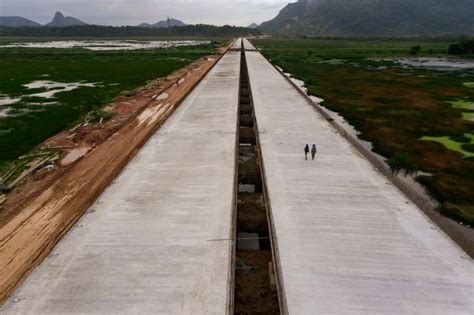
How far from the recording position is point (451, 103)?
1387 inches

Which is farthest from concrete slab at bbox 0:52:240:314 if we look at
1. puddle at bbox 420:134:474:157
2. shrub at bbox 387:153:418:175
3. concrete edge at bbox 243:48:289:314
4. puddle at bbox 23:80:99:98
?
puddle at bbox 23:80:99:98

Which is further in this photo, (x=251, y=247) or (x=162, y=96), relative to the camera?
(x=162, y=96)

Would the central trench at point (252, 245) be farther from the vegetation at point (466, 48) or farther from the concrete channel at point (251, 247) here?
the vegetation at point (466, 48)

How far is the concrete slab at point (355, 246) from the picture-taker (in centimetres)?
1005

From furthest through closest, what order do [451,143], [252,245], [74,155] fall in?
[451,143]
[74,155]
[252,245]

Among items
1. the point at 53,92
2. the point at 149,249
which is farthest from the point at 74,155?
the point at 53,92

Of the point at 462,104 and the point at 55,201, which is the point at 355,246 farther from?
the point at 462,104

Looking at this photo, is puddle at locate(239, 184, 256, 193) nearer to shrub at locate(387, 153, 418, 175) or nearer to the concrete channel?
the concrete channel

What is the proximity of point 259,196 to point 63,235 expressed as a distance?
316 inches

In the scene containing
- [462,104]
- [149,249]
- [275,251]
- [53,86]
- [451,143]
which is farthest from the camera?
[53,86]

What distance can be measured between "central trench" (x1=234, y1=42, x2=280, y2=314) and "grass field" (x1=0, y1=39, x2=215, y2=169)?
12595mm

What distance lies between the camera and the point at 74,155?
69.3ft

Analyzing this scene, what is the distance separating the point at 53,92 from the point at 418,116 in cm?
3537

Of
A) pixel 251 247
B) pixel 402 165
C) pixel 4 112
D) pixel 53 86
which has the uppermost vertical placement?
pixel 53 86
